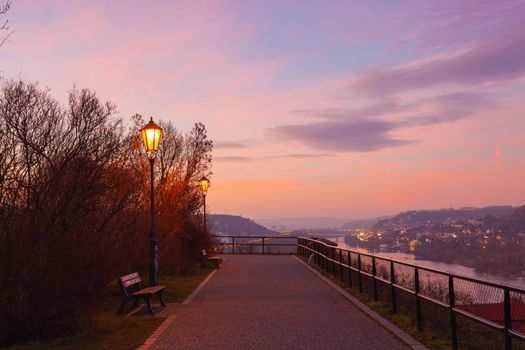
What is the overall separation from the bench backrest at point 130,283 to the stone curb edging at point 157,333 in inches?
47.0

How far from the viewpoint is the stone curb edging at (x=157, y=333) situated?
987cm

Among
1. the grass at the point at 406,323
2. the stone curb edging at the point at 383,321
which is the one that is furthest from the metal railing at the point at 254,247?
the grass at the point at 406,323

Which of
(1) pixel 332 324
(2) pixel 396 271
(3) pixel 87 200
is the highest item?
(3) pixel 87 200

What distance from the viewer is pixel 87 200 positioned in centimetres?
1226

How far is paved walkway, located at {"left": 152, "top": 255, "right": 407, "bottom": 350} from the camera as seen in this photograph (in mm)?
10000

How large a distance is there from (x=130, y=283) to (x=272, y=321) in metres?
3.57

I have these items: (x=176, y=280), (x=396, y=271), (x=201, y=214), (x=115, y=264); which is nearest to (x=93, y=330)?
(x=115, y=264)

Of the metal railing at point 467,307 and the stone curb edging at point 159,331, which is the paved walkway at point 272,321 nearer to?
the stone curb edging at point 159,331

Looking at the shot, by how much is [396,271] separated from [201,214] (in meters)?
19.4

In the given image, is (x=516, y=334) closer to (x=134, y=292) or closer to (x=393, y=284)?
(x=393, y=284)

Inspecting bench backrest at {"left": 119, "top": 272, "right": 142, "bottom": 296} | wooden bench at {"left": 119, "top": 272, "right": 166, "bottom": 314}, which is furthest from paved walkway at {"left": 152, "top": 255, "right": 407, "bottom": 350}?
bench backrest at {"left": 119, "top": 272, "right": 142, "bottom": 296}

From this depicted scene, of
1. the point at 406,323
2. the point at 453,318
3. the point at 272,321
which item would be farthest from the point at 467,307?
the point at 272,321

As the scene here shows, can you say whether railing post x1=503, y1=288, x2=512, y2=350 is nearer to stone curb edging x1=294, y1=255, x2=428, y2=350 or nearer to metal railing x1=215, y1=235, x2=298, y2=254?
stone curb edging x1=294, y1=255, x2=428, y2=350

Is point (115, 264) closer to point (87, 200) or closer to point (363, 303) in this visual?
point (87, 200)
